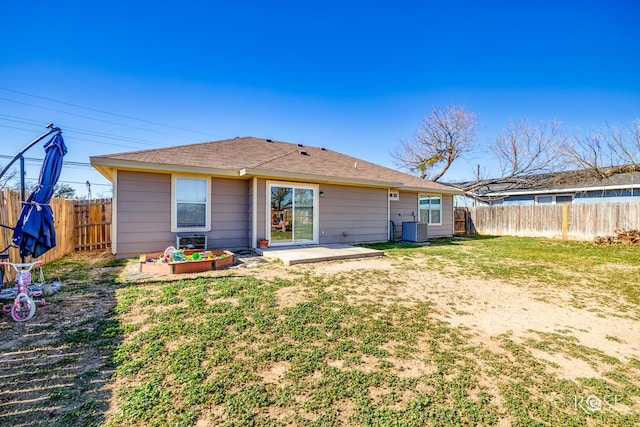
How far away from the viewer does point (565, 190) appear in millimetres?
17141

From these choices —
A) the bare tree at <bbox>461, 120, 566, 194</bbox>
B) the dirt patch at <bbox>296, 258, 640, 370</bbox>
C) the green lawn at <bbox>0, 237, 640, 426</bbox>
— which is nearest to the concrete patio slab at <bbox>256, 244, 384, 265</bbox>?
the dirt patch at <bbox>296, 258, 640, 370</bbox>

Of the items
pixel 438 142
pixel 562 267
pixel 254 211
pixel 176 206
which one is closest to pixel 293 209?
pixel 254 211

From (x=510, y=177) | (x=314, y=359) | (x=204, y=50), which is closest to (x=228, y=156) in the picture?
(x=204, y=50)

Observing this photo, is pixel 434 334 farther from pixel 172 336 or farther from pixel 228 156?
pixel 228 156

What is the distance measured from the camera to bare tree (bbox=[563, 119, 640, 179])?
16.8 metres

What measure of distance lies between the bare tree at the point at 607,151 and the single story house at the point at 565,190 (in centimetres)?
46

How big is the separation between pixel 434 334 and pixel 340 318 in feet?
3.38

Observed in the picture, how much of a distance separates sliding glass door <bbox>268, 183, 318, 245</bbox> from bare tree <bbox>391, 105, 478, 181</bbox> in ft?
54.7

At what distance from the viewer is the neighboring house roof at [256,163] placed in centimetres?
683

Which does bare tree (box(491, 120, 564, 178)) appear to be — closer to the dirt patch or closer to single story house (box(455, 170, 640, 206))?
single story house (box(455, 170, 640, 206))

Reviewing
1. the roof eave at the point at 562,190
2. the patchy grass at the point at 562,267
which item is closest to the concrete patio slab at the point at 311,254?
the patchy grass at the point at 562,267

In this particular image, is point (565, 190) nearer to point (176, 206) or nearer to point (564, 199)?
point (564, 199)

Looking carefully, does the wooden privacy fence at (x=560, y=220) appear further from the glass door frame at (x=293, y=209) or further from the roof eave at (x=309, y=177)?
the glass door frame at (x=293, y=209)

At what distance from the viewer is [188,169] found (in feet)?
23.4
